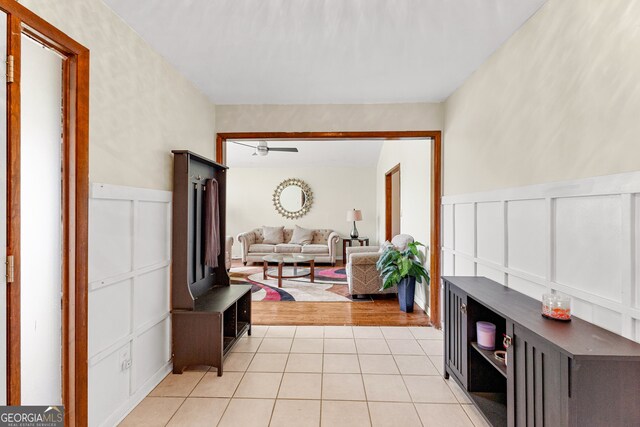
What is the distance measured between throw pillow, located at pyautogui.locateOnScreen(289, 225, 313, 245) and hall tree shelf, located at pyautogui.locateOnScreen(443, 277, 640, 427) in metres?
5.65

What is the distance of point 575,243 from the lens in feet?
5.51

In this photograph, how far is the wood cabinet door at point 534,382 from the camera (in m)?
1.28

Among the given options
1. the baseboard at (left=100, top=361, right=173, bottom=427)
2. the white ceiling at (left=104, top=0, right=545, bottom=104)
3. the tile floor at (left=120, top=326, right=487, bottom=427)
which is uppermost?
the white ceiling at (left=104, top=0, right=545, bottom=104)

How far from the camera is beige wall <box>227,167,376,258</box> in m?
8.29

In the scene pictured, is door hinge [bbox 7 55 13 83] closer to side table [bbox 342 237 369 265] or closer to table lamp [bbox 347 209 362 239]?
table lamp [bbox 347 209 362 239]

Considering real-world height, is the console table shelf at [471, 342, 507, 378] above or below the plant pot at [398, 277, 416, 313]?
above

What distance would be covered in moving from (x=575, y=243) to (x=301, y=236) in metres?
6.32

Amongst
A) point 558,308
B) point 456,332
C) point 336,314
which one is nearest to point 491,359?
point 456,332

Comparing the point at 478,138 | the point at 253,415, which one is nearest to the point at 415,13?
the point at 478,138

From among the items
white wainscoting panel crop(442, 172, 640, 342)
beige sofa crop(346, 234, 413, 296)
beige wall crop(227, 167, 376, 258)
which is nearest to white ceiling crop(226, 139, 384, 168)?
beige wall crop(227, 167, 376, 258)

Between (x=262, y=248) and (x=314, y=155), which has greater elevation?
(x=314, y=155)

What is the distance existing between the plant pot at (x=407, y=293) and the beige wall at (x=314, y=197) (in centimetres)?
413

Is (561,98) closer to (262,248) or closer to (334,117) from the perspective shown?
(334,117)

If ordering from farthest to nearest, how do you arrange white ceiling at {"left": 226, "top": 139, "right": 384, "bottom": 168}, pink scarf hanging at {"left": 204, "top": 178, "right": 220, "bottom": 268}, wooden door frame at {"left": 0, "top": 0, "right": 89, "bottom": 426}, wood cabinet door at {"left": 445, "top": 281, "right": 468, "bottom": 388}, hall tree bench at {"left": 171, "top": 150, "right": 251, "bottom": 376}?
white ceiling at {"left": 226, "top": 139, "right": 384, "bottom": 168}
pink scarf hanging at {"left": 204, "top": 178, "right": 220, "bottom": 268}
hall tree bench at {"left": 171, "top": 150, "right": 251, "bottom": 376}
wood cabinet door at {"left": 445, "top": 281, "right": 468, "bottom": 388}
wooden door frame at {"left": 0, "top": 0, "right": 89, "bottom": 426}
